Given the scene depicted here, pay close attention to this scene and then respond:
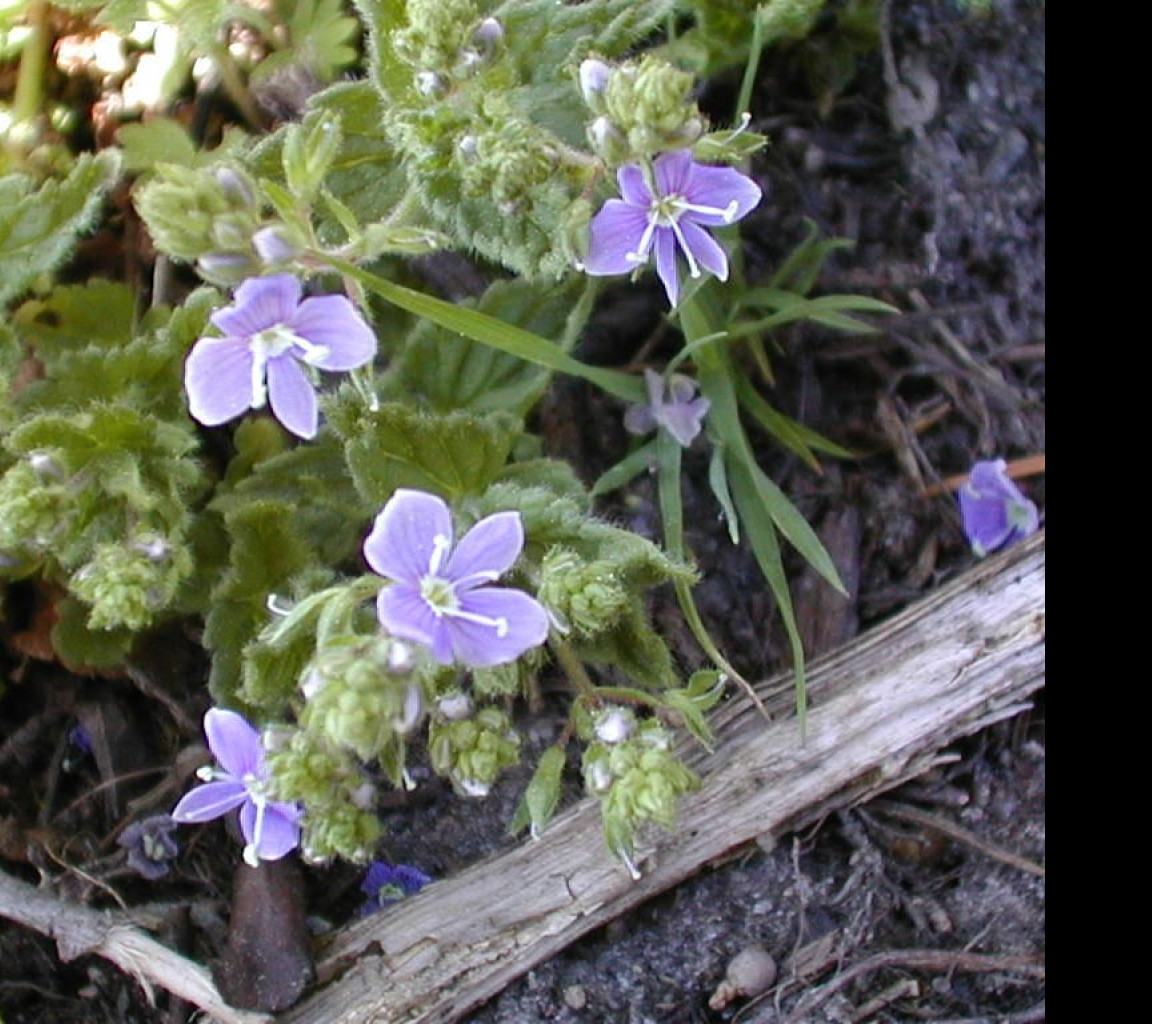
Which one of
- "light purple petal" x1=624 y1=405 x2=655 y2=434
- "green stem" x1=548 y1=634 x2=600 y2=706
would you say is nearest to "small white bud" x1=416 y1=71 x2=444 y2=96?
"light purple petal" x1=624 y1=405 x2=655 y2=434

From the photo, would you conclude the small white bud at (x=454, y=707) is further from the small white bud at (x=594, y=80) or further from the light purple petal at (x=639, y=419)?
the small white bud at (x=594, y=80)

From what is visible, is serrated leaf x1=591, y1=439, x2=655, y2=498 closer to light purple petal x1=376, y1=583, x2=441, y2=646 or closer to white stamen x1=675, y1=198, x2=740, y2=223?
white stamen x1=675, y1=198, x2=740, y2=223

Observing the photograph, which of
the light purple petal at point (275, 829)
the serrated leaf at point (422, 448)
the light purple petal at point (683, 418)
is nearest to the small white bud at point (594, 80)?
the serrated leaf at point (422, 448)

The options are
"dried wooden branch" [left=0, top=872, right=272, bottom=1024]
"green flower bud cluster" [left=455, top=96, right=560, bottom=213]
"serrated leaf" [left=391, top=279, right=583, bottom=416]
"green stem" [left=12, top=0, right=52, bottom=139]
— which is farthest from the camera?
"green stem" [left=12, top=0, right=52, bottom=139]

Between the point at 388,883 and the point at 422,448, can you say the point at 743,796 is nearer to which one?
the point at 388,883
